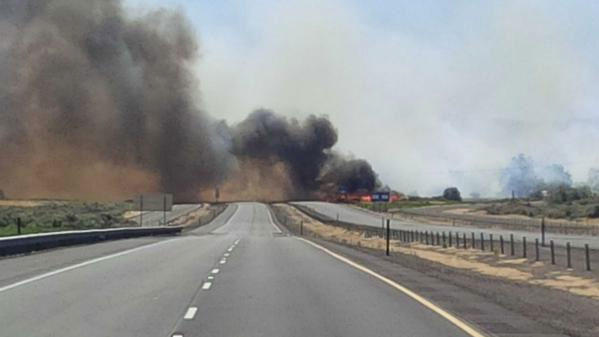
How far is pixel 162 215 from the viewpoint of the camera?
Result: 117000 millimetres

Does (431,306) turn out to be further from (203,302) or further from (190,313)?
(190,313)

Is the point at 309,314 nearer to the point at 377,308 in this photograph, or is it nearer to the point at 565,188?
the point at 377,308

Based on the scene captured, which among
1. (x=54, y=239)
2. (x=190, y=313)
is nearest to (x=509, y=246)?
(x=54, y=239)

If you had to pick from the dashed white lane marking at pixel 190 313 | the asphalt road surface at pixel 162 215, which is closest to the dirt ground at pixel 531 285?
the dashed white lane marking at pixel 190 313

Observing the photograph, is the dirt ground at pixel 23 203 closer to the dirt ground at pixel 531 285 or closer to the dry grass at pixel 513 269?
the dry grass at pixel 513 269

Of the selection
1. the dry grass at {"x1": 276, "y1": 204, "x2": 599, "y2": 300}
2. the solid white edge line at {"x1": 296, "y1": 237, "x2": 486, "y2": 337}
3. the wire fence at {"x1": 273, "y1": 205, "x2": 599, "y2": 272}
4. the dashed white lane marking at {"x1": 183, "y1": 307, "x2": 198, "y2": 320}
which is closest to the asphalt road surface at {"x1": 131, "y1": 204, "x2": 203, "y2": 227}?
the wire fence at {"x1": 273, "y1": 205, "x2": 599, "y2": 272}

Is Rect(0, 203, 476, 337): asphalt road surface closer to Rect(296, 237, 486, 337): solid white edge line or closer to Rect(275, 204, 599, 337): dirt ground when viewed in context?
Rect(296, 237, 486, 337): solid white edge line

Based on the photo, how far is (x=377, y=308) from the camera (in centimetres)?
1577

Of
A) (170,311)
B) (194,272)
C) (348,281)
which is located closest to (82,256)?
(194,272)

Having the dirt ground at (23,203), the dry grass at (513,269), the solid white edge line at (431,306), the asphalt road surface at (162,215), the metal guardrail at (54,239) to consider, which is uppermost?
the dirt ground at (23,203)

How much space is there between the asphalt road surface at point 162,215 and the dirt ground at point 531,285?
53951 mm

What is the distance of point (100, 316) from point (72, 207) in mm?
98137

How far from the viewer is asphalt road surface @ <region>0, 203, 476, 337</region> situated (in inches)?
507

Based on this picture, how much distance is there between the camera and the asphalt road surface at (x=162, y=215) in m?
102
